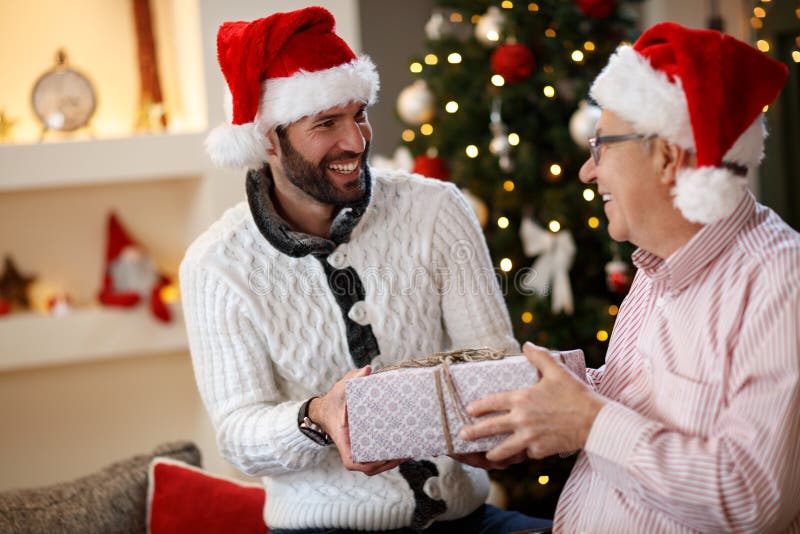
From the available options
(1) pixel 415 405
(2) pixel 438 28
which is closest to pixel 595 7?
(2) pixel 438 28

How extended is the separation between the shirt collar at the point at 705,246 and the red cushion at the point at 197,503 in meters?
1.34

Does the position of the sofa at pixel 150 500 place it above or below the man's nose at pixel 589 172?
below

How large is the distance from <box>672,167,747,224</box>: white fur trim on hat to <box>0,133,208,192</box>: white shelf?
7.33ft

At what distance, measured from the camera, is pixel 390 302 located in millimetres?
2084

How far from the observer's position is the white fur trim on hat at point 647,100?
1.45 meters

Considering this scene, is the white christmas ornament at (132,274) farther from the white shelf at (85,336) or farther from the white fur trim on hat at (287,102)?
the white fur trim on hat at (287,102)

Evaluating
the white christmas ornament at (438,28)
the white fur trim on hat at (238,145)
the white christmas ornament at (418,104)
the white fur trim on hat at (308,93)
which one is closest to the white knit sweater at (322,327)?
the white fur trim on hat at (238,145)

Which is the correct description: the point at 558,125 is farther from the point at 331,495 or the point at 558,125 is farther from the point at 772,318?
the point at 772,318

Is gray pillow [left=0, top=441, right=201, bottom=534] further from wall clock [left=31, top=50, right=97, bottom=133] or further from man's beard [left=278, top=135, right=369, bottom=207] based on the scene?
wall clock [left=31, top=50, right=97, bottom=133]

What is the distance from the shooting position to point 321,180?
207cm

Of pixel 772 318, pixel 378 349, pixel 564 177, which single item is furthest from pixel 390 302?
pixel 564 177

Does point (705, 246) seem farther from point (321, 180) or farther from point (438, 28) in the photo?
point (438, 28)

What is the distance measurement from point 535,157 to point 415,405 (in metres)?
1.99

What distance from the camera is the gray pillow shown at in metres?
2.18
